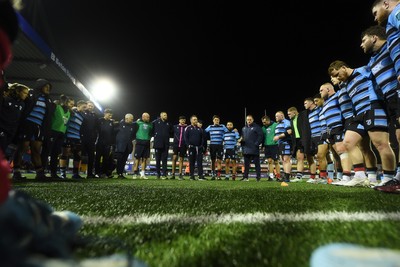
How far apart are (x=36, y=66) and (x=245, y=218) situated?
17347 mm

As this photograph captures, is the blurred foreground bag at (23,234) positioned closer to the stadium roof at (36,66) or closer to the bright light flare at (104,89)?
the stadium roof at (36,66)

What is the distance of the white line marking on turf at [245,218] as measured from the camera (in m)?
1.38

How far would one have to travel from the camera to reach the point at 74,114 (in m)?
6.88

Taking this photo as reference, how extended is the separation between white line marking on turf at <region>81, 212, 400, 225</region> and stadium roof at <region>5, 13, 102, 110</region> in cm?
1317

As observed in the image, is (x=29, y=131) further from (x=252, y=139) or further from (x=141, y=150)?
(x=252, y=139)

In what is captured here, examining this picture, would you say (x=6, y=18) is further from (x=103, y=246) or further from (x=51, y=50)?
(x=51, y=50)

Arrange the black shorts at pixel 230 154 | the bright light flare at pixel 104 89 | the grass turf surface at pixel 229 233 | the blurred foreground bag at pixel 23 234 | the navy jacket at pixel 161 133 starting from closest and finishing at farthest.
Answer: the blurred foreground bag at pixel 23 234 → the grass turf surface at pixel 229 233 → the navy jacket at pixel 161 133 → the black shorts at pixel 230 154 → the bright light flare at pixel 104 89

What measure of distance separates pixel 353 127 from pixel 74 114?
610cm

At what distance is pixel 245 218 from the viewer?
146 cm

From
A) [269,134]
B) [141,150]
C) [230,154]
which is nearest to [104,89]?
[230,154]

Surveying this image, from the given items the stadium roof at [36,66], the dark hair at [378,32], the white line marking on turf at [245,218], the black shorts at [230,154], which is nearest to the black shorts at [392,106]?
the dark hair at [378,32]

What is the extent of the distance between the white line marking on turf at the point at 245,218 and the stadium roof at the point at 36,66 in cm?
1317

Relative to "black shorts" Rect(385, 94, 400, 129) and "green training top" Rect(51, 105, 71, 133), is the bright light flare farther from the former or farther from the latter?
"black shorts" Rect(385, 94, 400, 129)

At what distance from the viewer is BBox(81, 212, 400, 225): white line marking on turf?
1384mm
